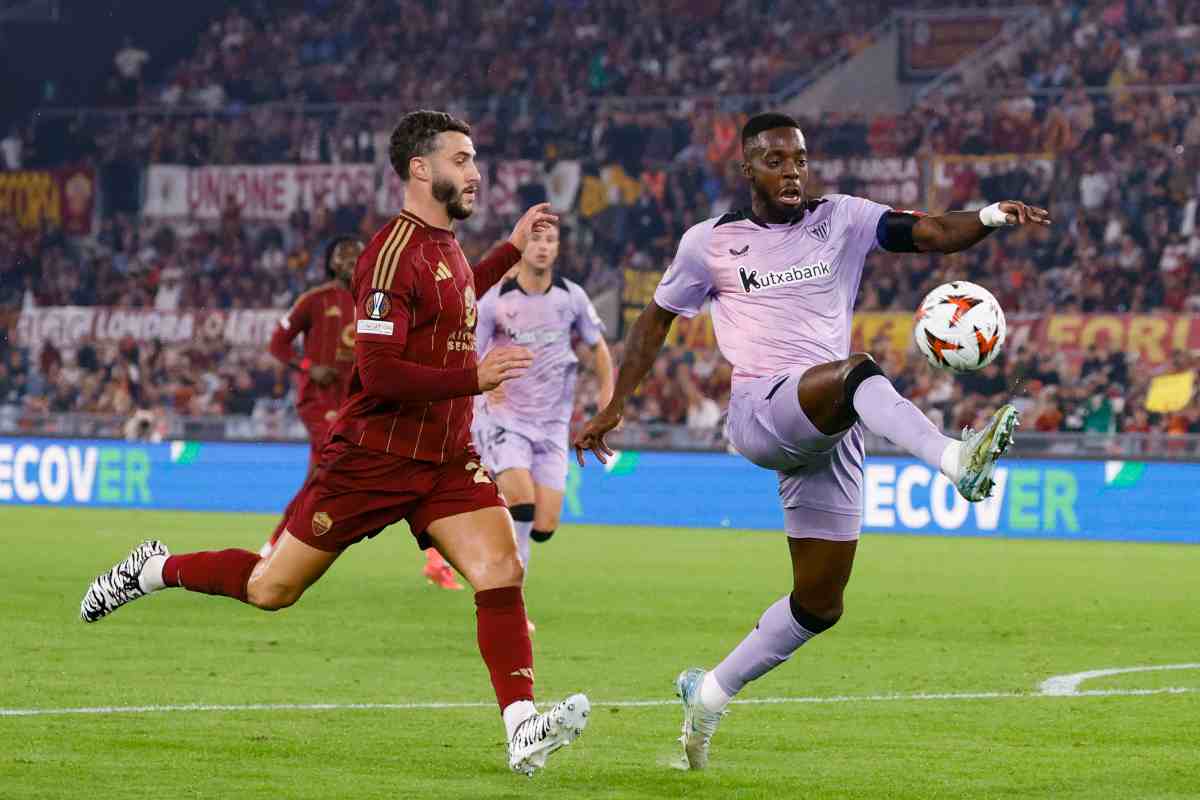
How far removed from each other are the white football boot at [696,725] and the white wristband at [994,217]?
1.88 metres

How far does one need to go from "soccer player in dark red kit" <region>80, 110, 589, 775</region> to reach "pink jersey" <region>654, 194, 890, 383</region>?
925 millimetres

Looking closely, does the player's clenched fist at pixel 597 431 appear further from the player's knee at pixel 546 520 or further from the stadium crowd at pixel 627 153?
the stadium crowd at pixel 627 153

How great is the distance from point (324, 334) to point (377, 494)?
7.83 metres

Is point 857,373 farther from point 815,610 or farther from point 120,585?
point 120,585

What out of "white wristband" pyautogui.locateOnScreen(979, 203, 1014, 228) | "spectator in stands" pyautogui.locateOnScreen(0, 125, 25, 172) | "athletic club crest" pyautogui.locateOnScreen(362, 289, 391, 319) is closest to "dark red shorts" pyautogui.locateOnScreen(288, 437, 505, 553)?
"athletic club crest" pyautogui.locateOnScreen(362, 289, 391, 319)

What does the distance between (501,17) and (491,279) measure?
2892 cm

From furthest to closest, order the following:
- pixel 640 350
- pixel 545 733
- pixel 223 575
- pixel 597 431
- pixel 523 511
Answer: pixel 523 511 < pixel 640 350 < pixel 223 575 < pixel 597 431 < pixel 545 733

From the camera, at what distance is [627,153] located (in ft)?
102

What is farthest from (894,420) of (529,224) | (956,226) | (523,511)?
(523,511)

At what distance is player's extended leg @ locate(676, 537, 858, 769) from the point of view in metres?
7.13

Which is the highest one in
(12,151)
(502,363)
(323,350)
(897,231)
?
(897,231)

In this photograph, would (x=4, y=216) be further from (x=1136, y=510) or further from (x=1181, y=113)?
(x=1136, y=510)

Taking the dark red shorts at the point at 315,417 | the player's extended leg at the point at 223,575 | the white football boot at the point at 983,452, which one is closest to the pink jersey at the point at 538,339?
the dark red shorts at the point at 315,417

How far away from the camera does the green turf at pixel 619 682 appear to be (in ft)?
21.8
